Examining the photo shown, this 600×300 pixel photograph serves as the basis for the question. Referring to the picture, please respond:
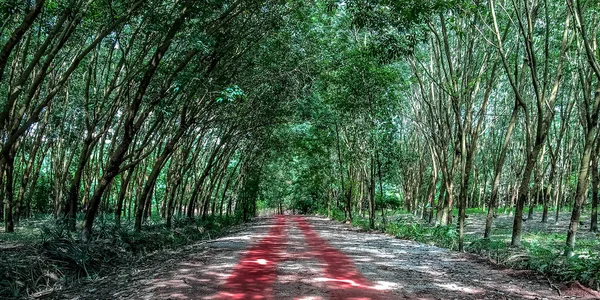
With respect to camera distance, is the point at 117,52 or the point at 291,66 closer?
the point at 291,66

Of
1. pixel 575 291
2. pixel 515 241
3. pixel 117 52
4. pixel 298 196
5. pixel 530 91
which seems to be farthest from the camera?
pixel 298 196

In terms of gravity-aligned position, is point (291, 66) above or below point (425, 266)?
above

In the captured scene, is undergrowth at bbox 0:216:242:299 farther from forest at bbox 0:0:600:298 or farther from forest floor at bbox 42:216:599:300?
forest floor at bbox 42:216:599:300

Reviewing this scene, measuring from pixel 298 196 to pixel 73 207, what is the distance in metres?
52.8

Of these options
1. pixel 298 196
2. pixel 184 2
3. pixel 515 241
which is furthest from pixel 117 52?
pixel 298 196

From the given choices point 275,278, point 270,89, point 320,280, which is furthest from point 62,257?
point 270,89

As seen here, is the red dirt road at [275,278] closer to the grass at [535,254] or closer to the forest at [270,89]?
the forest at [270,89]

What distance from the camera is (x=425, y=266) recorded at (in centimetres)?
965

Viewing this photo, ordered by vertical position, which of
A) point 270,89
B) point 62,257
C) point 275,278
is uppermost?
point 270,89

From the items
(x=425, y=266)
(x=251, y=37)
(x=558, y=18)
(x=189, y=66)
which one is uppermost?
(x=558, y=18)

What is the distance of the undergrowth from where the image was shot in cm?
748

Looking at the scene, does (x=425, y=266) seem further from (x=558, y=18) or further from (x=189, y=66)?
(x=558, y=18)

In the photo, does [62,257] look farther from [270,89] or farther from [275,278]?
[270,89]

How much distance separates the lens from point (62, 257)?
8.96 metres
